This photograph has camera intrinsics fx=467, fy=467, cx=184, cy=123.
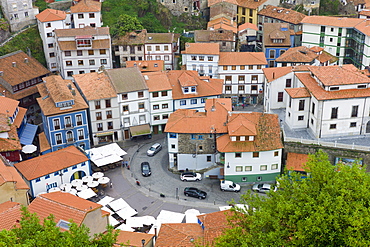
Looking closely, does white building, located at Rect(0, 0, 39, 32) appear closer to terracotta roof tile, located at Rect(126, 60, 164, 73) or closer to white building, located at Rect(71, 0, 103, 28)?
white building, located at Rect(71, 0, 103, 28)

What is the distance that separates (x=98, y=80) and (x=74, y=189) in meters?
22.7

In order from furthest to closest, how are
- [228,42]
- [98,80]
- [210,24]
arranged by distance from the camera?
[210,24]
[228,42]
[98,80]

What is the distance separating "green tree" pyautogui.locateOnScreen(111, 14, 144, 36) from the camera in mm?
98625

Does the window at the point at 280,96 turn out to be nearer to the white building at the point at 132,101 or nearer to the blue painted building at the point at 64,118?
the white building at the point at 132,101

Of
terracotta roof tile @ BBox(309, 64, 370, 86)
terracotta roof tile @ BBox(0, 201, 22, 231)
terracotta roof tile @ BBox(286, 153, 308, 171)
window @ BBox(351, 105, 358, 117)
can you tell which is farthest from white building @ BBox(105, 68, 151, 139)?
window @ BBox(351, 105, 358, 117)

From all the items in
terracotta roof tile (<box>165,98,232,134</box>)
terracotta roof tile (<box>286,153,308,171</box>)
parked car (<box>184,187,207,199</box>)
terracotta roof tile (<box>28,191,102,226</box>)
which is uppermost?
terracotta roof tile (<box>165,98,232,134</box>)

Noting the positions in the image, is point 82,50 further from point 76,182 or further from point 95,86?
point 76,182

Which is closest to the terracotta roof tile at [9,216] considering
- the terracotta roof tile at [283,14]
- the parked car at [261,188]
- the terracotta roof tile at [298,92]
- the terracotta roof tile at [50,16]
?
the parked car at [261,188]

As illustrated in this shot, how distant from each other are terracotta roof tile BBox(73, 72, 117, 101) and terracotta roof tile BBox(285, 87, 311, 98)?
28.9 meters

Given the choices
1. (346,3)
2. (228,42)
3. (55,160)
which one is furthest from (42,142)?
(346,3)

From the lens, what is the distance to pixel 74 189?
66250mm

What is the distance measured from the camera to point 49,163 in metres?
67.1

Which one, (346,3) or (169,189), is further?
(346,3)

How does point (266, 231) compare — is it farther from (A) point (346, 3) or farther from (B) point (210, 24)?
(A) point (346, 3)
